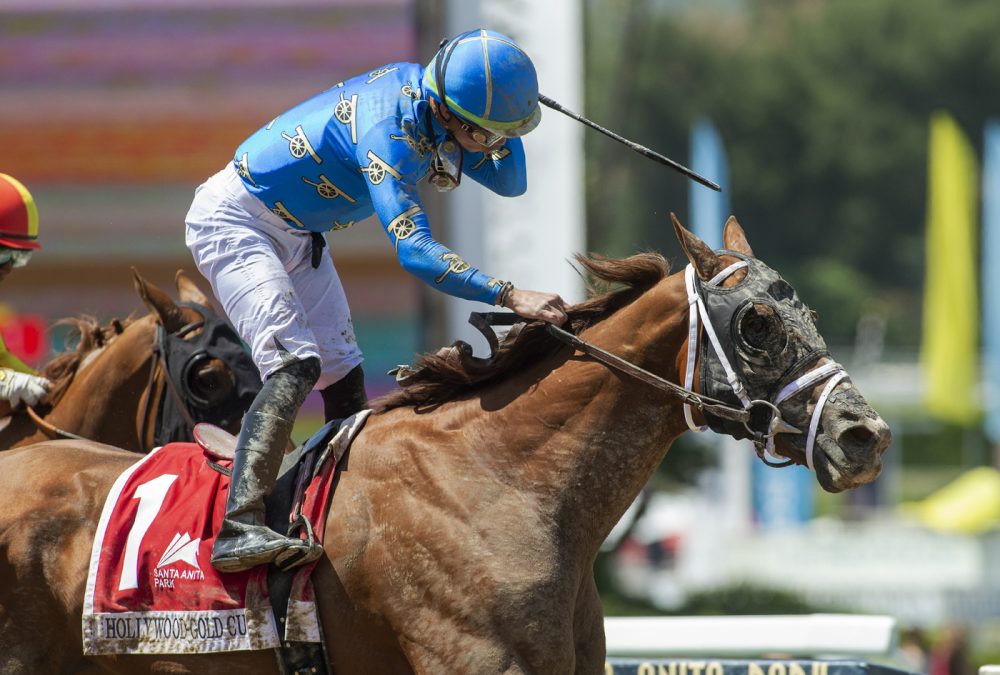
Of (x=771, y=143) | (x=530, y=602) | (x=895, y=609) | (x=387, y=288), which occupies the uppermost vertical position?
(x=530, y=602)

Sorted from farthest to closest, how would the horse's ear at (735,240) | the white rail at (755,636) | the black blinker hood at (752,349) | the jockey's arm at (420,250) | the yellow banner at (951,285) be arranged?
the yellow banner at (951,285) < the white rail at (755,636) < the horse's ear at (735,240) < the jockey's arm at (420,250) < the black blinker hood at (752,349)

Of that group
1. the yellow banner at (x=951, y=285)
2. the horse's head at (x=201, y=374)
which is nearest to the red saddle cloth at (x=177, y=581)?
the horse's head at (x=201, y=374)

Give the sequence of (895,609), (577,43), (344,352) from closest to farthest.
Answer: (344,352) < (577,43) < (895,609)

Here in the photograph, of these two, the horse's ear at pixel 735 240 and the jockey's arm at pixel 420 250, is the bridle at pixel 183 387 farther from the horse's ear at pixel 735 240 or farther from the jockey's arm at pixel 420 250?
the horse's ear at pixel 735 240

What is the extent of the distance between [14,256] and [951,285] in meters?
17.2

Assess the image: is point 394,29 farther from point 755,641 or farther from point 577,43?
point 755,641

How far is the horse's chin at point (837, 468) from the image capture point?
3748 millimetres

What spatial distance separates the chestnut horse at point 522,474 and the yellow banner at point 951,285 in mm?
17136

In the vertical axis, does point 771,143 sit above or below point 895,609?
below

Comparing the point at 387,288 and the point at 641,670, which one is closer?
the point at 641,670

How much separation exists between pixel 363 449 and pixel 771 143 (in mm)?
52746

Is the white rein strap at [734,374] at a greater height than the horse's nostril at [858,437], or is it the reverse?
the white rein strap at [734,374]

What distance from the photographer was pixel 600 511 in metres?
4.00

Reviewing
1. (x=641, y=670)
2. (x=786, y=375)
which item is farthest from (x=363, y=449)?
(x=641, y=670)
